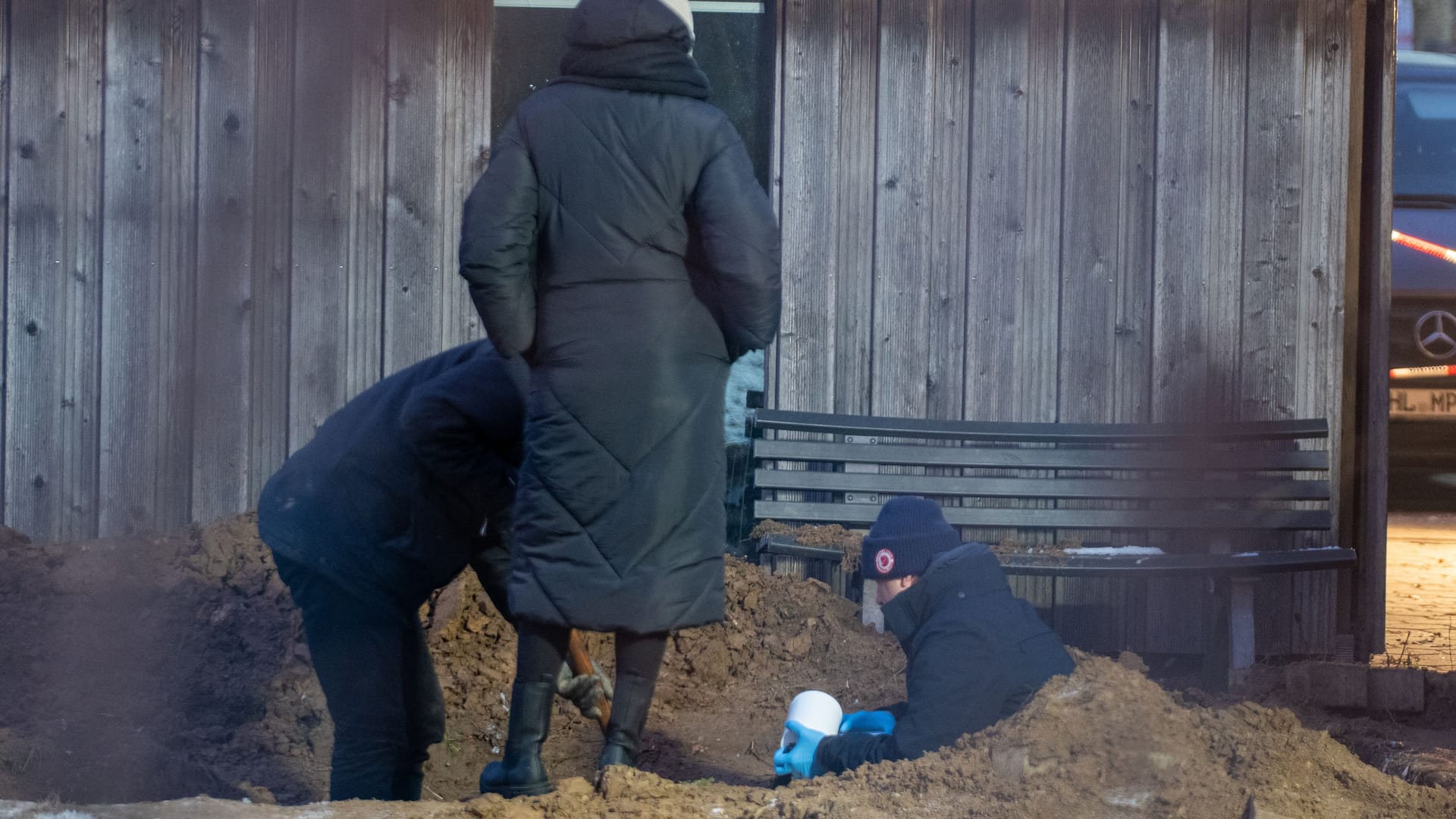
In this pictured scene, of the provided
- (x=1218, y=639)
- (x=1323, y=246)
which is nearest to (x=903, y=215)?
(x=1323, y=246)

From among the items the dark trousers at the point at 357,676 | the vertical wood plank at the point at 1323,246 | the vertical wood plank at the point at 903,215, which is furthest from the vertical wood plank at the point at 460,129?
the vertical wood plank at the point at 1323,246

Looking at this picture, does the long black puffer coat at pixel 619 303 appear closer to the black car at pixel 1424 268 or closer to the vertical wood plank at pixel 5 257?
the vertical wood plank at pixel 5 257

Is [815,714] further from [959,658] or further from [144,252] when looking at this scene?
[144,252]

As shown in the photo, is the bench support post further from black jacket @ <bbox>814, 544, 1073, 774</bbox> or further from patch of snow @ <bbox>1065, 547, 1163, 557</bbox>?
black jacket @ <bbox>814, 544, 1073, 774</bbox>

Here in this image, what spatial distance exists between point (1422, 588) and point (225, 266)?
566 centimetres

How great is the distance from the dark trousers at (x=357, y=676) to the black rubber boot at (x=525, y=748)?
406 mm

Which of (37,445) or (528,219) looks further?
(37,445)

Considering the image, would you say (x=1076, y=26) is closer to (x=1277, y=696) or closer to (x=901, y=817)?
(x=1277, y=696)

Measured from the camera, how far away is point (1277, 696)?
439cm

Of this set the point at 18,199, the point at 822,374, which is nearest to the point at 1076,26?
the point at 822,374

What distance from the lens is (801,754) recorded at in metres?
3.04

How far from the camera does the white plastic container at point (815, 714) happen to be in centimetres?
305

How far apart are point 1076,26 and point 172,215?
3518 millimetres

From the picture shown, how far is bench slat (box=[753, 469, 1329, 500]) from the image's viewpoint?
16.1 feet
